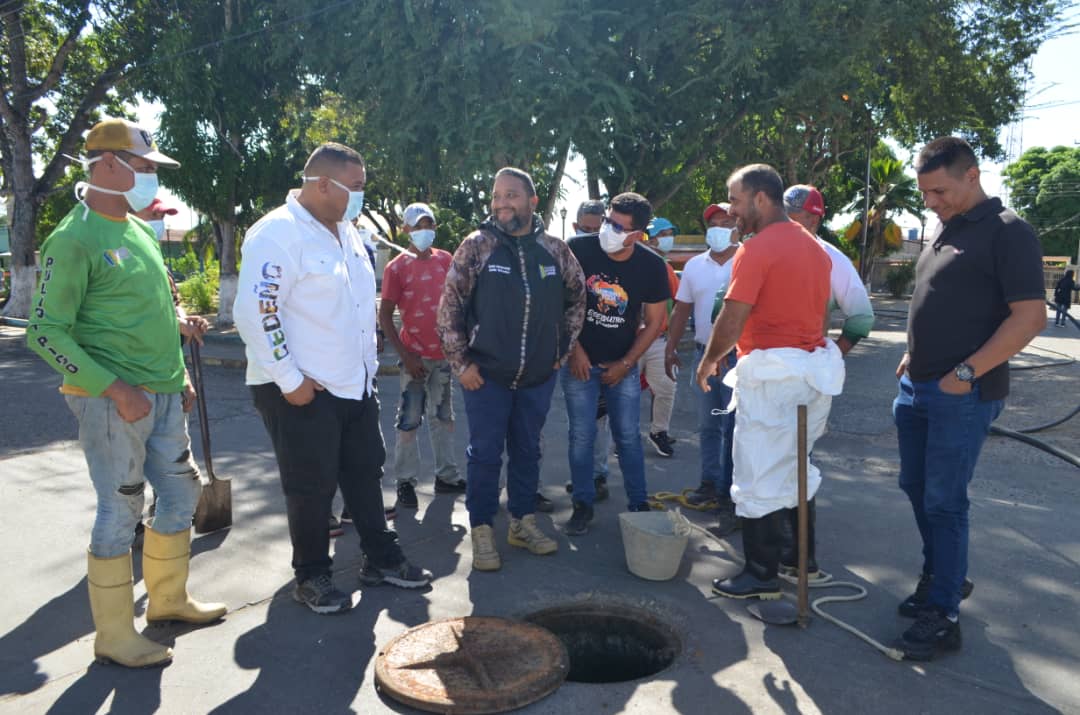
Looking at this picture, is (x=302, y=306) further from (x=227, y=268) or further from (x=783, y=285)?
(x=227, y=268)

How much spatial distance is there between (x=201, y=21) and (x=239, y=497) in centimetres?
1334

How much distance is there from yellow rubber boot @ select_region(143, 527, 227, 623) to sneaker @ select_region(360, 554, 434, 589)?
0.75 metres

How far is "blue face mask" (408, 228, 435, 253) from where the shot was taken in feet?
17.6

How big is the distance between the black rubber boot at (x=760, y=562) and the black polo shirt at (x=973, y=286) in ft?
3.13

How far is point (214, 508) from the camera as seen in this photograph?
15.5 feet

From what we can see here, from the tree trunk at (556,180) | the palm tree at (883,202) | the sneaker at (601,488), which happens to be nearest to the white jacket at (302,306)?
the sneaker at (601,488)

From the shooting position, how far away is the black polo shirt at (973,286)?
3098 mm

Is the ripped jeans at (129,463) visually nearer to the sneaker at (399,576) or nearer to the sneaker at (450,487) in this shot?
the sneaker at (399,576)

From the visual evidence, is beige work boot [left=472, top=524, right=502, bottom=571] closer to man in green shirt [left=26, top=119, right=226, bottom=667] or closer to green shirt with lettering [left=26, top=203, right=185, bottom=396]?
man in green shirt [left=26, top=119, right=226, bottom=667]

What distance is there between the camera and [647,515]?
Answer: 4.31 metres

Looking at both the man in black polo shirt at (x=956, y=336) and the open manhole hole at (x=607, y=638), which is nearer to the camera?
the man in black polo shirt at (x=956, y=336)

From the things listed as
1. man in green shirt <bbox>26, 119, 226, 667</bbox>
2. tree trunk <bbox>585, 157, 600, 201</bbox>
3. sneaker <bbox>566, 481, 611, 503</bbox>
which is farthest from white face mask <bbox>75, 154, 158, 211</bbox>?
tree trunk <bbox>585, 157, 600, 201</bbox>

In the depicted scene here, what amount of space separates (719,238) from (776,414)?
95.7 inches

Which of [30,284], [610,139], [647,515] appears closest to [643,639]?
[647,515]
